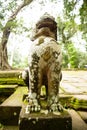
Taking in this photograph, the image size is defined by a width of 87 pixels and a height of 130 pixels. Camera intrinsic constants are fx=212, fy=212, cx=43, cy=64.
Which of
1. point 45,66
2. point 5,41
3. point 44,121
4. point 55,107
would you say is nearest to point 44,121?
point 44,121

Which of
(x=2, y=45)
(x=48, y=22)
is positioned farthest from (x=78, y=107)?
(x=2, y=45)

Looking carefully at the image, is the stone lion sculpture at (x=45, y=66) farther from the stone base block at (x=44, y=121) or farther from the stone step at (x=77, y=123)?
the stone step at (x=77, y=123)

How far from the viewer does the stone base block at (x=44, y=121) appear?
61.1 inches

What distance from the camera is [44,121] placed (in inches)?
61.2

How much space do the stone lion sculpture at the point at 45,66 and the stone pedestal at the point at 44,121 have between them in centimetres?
8

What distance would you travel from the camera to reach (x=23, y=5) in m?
14.4

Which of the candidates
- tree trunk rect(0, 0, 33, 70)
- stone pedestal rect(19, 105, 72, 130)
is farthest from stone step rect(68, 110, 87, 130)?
Answer: tree trunk rect(0, 0, 33, 70)

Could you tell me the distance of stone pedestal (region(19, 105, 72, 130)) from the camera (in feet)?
5.09

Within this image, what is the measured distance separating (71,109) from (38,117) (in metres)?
0.87

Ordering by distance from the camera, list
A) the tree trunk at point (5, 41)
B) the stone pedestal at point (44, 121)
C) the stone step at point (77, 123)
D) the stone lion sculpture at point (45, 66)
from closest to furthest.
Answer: the stone pedestal at point (44, 121) → the stone lion sculpture at point (45, 66) → the stone step at point (77, 123) → the tree trunk at point (5, 41)

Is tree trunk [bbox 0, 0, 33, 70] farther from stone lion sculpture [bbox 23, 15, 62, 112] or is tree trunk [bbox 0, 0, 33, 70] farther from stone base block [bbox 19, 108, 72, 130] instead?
stone base block [bbox 19, 108, 72, 130]

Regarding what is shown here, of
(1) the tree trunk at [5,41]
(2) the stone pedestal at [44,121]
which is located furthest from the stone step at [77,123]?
(1) the tree trunk at [5,41]

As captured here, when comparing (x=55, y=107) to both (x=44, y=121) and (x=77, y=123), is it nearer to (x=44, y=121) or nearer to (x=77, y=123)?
(x=44, y=121)

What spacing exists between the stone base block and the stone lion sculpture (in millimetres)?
82
